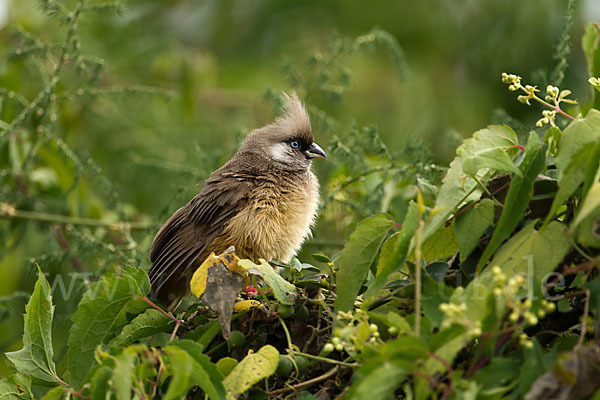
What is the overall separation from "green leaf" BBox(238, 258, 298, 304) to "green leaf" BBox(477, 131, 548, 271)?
667 millimetres

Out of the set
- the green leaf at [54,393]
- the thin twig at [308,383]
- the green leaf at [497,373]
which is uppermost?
the green leaf at [497,373]

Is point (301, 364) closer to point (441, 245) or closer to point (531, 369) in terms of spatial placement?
point (441, 245)

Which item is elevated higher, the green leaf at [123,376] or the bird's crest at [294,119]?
the bird's crest at [294,119]

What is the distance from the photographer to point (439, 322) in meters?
1.66

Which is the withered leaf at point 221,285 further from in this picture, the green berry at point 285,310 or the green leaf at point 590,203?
the green leaf at point 590,203

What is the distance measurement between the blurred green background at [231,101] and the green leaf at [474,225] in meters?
1.21

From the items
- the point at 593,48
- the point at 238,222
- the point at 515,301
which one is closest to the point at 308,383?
the point at 515,301

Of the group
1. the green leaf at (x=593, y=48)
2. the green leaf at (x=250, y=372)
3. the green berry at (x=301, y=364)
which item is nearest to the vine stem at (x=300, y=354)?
the green berry at (x=301, y=364)

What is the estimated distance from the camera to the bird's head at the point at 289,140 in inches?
168

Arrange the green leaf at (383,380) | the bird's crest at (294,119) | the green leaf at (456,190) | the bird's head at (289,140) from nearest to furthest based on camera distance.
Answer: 1. the green leaf at (383,380)
2. the green leaf at (456,190)
3. the bird's head at (289,140)
4. the bird's crest at (294,119)

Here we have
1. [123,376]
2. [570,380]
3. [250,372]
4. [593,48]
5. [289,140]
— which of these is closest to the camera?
[570,380]

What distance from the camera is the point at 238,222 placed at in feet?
11.8

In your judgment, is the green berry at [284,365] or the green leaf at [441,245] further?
the green leaf at [441,245]

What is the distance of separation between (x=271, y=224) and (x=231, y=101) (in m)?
4.47
